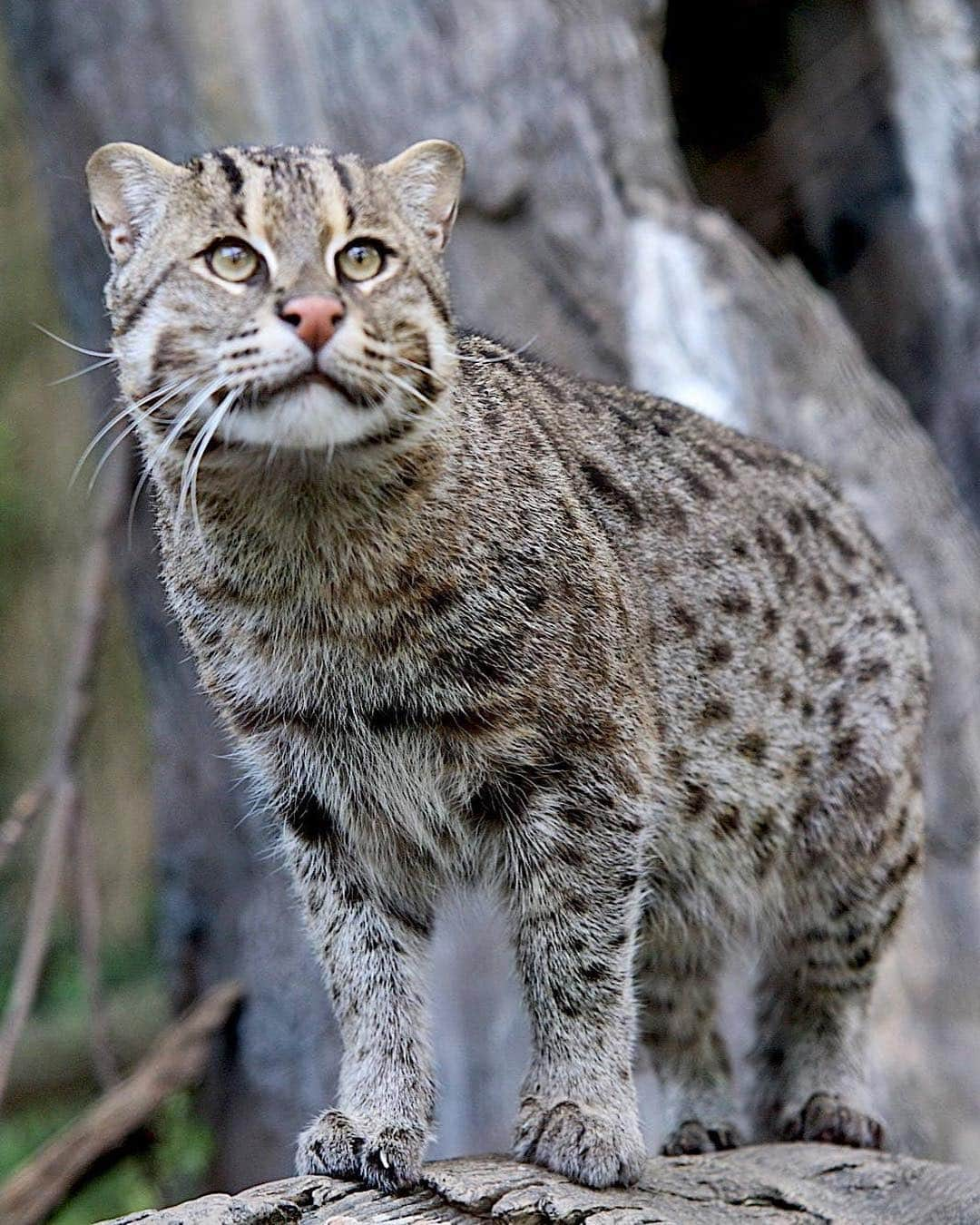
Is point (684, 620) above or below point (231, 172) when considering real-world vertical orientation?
below

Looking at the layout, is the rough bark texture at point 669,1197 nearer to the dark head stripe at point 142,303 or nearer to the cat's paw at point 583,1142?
the cat's paw at point 583,1142

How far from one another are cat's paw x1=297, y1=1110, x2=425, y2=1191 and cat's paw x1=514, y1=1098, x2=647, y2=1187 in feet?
0.98

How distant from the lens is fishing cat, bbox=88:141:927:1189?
3.87 m

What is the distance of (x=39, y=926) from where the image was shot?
7.71 m

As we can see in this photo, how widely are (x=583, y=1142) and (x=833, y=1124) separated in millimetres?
1530

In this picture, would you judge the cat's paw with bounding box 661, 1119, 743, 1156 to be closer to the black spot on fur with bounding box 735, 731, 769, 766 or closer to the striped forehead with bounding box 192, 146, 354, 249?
the black spot on fur with bounding box 735, 731, 769, 766

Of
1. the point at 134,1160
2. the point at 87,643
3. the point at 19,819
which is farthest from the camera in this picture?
the point at 87,643

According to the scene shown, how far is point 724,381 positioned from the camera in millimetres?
7594

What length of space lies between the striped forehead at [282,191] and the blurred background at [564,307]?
11.0 ft

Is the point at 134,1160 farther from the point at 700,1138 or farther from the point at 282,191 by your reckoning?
the point at 282,191

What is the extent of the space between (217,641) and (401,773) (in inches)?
23.3

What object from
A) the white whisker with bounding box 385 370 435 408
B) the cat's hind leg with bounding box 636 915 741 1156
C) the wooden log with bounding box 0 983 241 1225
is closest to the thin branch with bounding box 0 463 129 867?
the wooden log with bounding box 0 983 241 1225

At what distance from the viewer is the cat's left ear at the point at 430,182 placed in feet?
14.4

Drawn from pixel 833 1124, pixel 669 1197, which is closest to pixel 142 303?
pixel 669 1197
